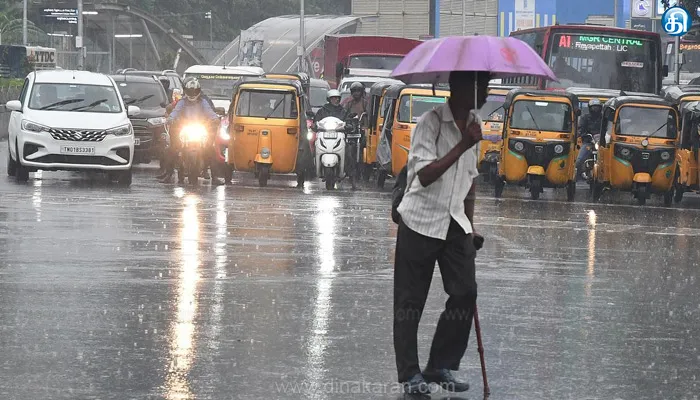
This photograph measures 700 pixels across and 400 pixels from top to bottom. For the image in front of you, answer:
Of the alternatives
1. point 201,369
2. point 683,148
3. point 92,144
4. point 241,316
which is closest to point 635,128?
point 683,148

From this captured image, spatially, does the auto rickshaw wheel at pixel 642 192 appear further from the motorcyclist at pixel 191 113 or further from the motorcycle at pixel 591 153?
the motorcyclist at pixel 191 113

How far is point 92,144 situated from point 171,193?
166 cm

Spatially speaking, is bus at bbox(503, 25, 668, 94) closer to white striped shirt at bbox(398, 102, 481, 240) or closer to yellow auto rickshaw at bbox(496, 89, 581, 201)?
yellow auto rickshaw at bbox(496, 89, 581, 201)

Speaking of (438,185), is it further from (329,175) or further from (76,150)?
(329,175)

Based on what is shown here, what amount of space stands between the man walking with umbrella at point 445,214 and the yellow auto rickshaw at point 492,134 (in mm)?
19771

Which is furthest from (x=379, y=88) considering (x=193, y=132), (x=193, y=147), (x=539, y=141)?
(x=193, y=147)

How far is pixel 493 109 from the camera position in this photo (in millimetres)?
28453

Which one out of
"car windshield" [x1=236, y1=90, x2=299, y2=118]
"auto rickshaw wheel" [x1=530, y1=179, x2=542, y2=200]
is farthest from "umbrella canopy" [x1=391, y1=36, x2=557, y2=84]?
"car windshield" [x1=236, y1=90, x2=299, y2=118]

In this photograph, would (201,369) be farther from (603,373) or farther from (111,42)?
(111,42)

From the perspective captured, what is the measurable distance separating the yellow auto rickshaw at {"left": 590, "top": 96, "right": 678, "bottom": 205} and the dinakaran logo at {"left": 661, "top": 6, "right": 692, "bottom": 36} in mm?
7841

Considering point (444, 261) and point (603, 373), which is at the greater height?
point (444, 261)

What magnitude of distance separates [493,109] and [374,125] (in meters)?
2.25

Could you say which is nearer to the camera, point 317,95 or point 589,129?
point 589,129

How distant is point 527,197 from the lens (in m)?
25.5
